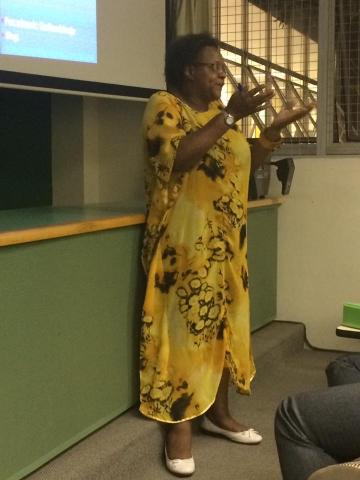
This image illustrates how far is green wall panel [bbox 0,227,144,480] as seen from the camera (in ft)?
5.94

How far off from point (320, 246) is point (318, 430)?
2.16 m

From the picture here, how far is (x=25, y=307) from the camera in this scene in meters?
1.84

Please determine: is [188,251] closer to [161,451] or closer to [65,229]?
[65,229]

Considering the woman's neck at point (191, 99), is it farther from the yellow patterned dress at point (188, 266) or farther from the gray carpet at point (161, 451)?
the gray carpet at point (161, 451)

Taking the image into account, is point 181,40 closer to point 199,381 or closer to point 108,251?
point 108,251

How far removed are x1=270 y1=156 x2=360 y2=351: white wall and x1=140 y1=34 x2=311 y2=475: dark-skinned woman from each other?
1227mm

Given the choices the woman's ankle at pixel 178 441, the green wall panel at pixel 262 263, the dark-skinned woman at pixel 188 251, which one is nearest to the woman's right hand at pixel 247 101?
the dark-skinned woman at pixel 188 251

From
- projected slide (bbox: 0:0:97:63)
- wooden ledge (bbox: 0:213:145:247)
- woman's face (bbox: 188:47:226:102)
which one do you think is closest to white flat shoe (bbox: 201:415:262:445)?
wooden ledge (bbox: 0:213:145:247)

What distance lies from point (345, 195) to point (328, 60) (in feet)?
2.28

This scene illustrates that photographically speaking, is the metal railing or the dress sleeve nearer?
the dress sleeve

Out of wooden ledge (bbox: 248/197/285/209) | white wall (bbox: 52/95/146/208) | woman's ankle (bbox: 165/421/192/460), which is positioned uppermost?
white wall (bbox: 52/95/146/208)

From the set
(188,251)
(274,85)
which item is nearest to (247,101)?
(188,251)

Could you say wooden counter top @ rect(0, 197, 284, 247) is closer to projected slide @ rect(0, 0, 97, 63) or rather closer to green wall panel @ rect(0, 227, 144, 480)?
green wall panel @ rect(0, 227, 144, 480)

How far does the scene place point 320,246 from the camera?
140 inches
